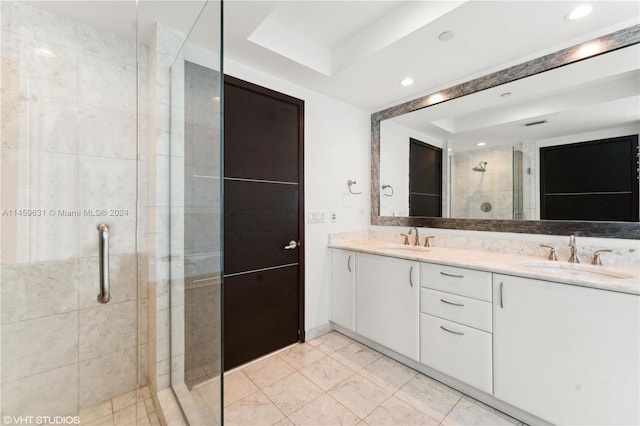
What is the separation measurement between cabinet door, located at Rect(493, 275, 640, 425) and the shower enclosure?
193 centimetres

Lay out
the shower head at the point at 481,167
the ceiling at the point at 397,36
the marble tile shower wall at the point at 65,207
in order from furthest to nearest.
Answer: the shower head at the point at 481,167
the ceiling at the point at 397,36
the marble tile shower wall at the point at 65,207

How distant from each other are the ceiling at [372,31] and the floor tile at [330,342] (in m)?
2.32

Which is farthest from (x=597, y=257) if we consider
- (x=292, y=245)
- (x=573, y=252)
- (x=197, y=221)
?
(x=197, y=221)

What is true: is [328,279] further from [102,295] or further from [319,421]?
[102,295]

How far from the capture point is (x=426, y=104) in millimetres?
2512

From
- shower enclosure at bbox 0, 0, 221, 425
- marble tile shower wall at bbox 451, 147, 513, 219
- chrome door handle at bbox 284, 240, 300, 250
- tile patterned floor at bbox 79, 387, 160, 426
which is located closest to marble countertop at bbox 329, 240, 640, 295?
marble tile shower wall at bbox 451, 147, 513, 219

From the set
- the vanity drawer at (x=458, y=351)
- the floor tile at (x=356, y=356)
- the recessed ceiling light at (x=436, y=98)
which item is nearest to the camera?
the vanity drawer at (x=458, y=351)

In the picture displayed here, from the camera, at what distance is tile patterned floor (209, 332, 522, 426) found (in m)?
1.56

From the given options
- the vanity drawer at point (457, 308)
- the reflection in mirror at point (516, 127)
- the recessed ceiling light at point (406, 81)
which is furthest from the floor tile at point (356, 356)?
the recessed ceiling light at point (406, 81)

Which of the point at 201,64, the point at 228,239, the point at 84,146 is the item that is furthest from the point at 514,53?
Answer: the point at 84,146

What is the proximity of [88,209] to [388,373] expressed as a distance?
229 cm

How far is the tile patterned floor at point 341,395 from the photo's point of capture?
61.2 inches

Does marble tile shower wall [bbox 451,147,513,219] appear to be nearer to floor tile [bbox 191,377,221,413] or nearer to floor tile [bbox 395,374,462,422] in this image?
floor tile [bbox 395,374,462,422]

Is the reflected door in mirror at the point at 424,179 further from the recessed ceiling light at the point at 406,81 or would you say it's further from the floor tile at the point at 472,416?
the floor tile at the point at 472,416
